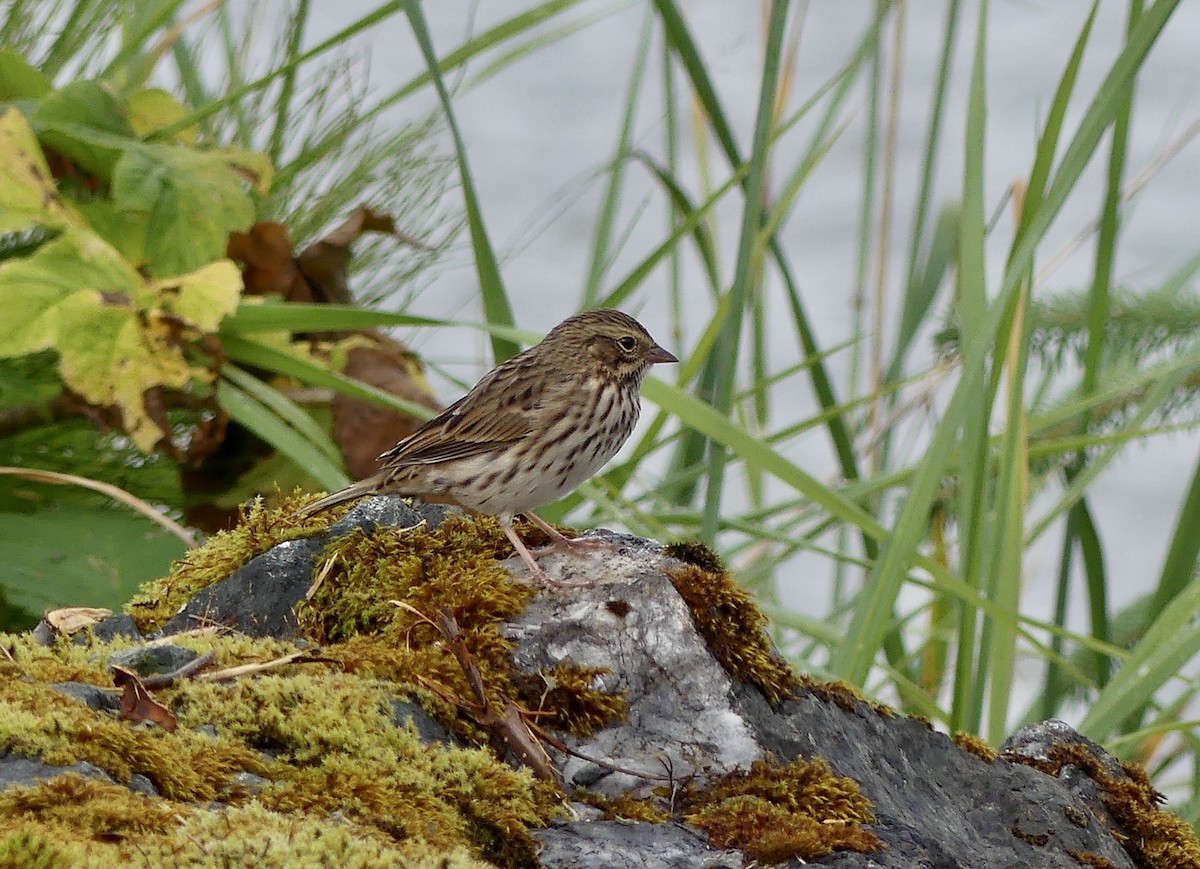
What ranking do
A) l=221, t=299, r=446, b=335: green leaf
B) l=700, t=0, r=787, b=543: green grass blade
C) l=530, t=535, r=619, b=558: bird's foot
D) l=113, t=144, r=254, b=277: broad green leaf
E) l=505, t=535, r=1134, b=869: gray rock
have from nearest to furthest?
l=505, t=535, r=1134, b=869: gray rock
l=530, t=535, r=619, b=558: bird's foot
l=700, t=0, r=787, b=543: green grass blade
l=221, t=299, r=446, b=335: green leaf
l=113, t=144, r=254, b=277: broad green leaf

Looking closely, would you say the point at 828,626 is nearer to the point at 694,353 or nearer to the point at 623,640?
the point at 694,353

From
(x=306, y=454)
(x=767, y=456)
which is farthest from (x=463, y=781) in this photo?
(x=306, y=454)

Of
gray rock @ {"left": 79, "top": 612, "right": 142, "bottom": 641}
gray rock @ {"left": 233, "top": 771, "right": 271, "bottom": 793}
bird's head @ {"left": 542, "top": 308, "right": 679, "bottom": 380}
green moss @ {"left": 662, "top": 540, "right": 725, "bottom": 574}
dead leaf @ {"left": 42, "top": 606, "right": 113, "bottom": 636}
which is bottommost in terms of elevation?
dead leaf @ {"left": 42, "top": 606, "right": 113, "bottom": 636}

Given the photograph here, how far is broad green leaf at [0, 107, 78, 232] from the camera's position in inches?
160

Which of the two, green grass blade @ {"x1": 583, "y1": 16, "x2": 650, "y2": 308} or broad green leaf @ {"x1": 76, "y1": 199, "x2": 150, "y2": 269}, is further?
green grass blade @ {"x1": 583, "y1": 16, "x2": 650, "y2": 308}

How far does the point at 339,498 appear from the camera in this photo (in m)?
3.14

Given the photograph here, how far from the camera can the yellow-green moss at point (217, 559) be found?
2855 millimetres

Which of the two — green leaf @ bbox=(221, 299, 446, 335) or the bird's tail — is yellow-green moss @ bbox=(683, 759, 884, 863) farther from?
green leaf @ bbox=(221, 299, 446, 335)

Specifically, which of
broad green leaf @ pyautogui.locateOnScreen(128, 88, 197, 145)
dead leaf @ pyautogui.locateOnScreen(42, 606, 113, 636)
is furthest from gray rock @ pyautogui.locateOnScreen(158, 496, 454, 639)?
broad green leaf @ pyautogui.locateOnScreen(128, 88, 197, 145)

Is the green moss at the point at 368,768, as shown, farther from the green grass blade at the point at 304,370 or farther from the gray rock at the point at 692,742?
the green grass blade at the point at 304,370

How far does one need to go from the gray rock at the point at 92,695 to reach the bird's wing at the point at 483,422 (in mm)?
1448

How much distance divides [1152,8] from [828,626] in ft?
6.17

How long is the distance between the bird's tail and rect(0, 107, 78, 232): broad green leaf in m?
1.42

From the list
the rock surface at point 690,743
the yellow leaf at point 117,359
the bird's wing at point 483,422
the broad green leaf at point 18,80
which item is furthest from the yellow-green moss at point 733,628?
the broad green leaf at point 18,80
